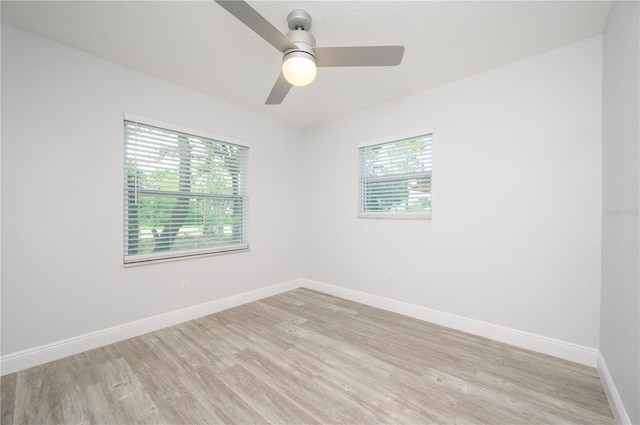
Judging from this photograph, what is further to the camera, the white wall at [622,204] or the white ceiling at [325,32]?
the white ceiling at [325,32]

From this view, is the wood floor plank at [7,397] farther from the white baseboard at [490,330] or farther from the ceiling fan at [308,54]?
the white baseboard at [490,330]

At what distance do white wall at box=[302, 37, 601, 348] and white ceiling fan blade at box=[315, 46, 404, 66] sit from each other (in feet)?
4.45

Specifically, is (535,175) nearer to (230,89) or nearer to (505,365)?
(505,365)

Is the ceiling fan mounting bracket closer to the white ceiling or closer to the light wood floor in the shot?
the white ceiling

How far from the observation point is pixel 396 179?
3143mm

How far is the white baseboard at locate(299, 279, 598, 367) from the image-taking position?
2.04 metres

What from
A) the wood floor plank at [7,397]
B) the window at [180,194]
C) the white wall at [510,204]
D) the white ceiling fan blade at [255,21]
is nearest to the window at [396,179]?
the white wall at [510,204]

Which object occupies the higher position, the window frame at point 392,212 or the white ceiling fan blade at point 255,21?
the white ceiling fan blade at point 255,21

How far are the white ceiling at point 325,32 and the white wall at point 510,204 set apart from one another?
10.4 inches

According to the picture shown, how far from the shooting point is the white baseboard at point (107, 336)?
1.92 metres

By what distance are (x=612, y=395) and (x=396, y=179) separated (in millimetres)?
2333

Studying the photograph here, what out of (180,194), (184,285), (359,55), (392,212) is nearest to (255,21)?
(359,55)

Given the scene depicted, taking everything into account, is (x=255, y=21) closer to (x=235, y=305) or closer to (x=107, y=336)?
(x=107, y=336)

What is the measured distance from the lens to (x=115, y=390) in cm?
173
